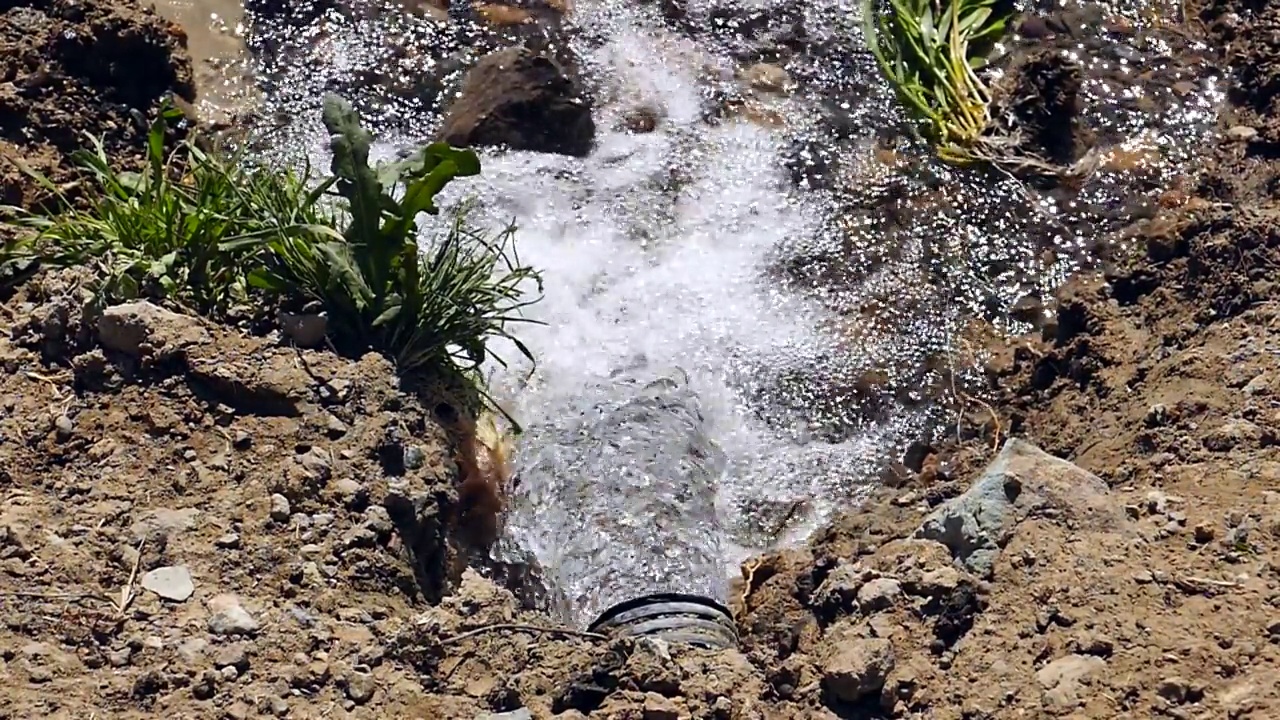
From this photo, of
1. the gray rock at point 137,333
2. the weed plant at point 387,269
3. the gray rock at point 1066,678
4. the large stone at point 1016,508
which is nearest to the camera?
the gray rock at point 1066,678

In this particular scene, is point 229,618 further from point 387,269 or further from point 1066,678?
point 1066,678

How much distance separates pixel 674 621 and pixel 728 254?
6.34 feet

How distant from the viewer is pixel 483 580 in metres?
3.69

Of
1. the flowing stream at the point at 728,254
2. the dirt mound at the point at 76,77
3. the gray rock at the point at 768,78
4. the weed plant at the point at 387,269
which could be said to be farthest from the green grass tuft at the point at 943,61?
the dirt mound at the point at 76,77

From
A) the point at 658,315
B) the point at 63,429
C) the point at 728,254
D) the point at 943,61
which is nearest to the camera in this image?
the point at 63,429

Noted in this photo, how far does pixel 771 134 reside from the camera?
5.30 m

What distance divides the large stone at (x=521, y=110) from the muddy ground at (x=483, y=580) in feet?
5.36

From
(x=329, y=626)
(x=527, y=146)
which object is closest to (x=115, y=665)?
(x=329, y=626)

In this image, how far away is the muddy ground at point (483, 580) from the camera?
9.16 feet

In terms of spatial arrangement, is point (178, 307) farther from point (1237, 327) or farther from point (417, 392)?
point (1237, 327)

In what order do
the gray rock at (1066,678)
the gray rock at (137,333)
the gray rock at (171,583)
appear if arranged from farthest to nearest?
the gray rock at (137,333)
the gray rock at (171,583)
the gray rock at (1066,678)

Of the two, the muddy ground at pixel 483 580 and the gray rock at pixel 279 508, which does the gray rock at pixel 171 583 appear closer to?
the muddy ground at pixel 483 580

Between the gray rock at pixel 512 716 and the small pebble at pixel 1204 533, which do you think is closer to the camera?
the gray rock at pixel 512 716

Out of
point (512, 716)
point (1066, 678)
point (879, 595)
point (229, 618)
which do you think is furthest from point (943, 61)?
point (229, 618)
